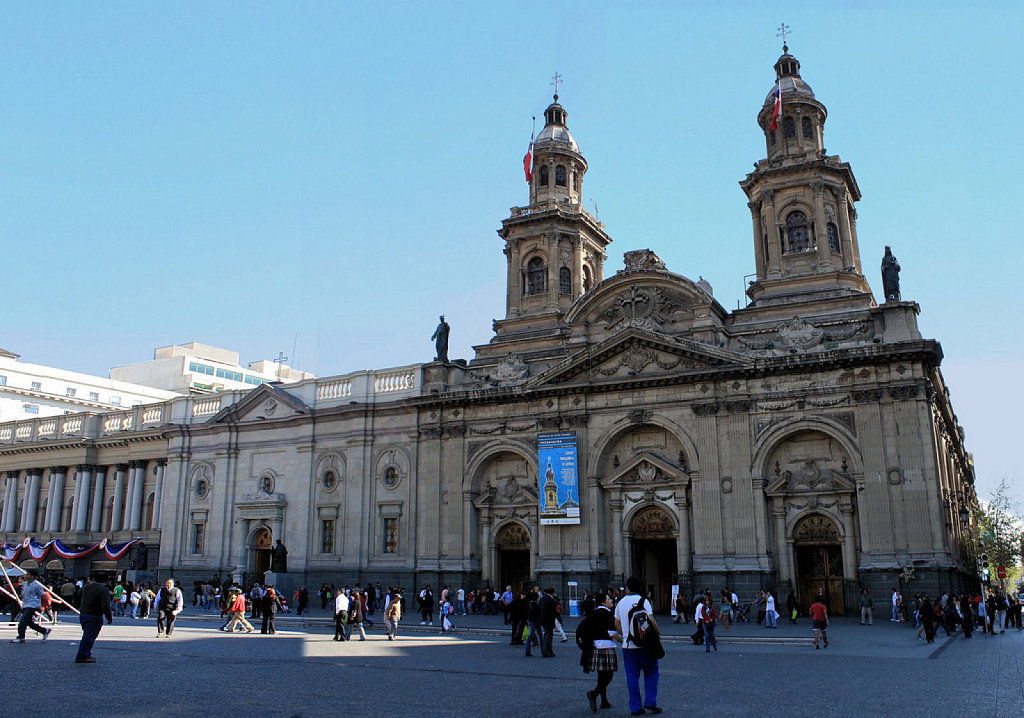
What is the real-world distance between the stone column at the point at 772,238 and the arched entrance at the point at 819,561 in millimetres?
13442

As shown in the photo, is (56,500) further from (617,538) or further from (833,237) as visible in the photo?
(833,237)

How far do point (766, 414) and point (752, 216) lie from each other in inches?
537

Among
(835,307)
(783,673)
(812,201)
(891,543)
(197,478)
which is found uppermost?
(812,201)

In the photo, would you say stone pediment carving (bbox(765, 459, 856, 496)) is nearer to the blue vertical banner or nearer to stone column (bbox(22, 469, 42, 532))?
the blue vertical banner

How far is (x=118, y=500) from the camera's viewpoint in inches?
2250

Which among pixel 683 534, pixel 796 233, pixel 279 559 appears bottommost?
pixel 279 559

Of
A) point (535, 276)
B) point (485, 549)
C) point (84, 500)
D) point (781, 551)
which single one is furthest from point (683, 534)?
point (84, 500)

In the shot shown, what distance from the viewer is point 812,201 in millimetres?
44875

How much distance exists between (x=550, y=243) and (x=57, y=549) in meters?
37.4

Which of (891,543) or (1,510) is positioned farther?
(1,510)

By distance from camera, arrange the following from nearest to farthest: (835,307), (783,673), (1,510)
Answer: (783,673), (835,307), (1,510)

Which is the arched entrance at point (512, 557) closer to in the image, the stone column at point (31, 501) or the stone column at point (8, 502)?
the stone column at point (31, 501)

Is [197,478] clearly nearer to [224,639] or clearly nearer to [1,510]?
[1,510]

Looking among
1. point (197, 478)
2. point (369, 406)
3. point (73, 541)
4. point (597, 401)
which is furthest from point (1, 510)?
point (597, 401)
